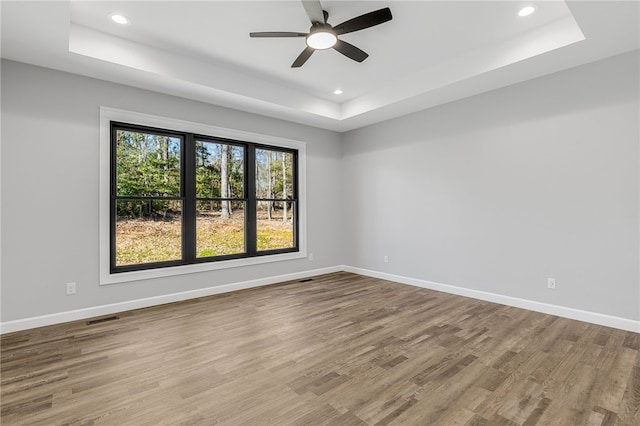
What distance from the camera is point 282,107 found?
15.4 feet

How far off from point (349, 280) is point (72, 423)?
161 inches

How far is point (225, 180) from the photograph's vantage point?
16.1 ft

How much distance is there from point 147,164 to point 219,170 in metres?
0.99

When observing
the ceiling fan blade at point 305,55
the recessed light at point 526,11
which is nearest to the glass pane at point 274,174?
the ceiling fan blade at point 305,55

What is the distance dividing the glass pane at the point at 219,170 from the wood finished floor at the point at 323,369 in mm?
1776

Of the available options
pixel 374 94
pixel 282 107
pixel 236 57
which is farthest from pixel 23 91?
pixel 374 94

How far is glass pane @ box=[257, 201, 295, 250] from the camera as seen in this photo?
5.32m

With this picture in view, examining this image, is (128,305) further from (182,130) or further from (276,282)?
(182,130)

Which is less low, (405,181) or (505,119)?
(505,119)

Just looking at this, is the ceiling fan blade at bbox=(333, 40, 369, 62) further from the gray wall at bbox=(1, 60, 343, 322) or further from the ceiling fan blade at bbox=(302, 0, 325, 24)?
the gray wall at bbox=(1, 60, 343, 322)

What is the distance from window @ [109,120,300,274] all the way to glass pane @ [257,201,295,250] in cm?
2

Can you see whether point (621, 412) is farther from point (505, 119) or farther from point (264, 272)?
point (264, 272)

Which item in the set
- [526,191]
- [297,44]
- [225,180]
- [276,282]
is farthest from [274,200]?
[526,191]

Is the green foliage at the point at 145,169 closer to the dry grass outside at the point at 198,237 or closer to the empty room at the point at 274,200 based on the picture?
the empty room at the point at 274,200
